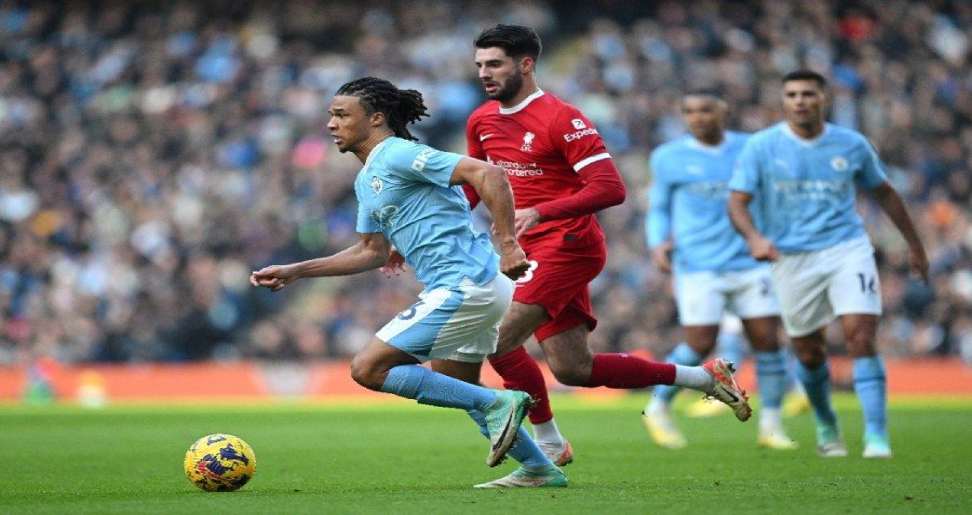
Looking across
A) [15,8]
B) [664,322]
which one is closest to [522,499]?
[664,322]

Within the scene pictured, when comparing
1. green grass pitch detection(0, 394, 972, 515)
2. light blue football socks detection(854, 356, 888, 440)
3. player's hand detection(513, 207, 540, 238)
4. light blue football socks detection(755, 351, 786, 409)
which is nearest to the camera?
green grass pitch detection(0, 394, 972, 515)

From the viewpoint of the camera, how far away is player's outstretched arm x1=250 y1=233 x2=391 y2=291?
24.4ft

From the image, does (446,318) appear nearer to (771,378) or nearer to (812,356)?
(812,356)

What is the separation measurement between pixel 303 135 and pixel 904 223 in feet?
55.1

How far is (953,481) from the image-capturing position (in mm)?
7730

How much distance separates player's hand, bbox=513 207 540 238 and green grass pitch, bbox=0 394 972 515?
48.8 inches

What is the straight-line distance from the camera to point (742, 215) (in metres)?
10.1

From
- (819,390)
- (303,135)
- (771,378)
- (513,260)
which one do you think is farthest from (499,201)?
(303,135)

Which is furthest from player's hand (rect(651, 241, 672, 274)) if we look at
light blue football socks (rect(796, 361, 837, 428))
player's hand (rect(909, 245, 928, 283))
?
player's hand (rect(909, 245, 928, 283))

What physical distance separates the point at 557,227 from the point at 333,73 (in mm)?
18856

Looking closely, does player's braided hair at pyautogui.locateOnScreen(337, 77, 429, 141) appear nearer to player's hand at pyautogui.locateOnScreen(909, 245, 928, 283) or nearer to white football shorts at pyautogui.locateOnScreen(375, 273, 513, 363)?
white football shorts at pyautogui.locateOnScreen(375, 273, 513, 363)

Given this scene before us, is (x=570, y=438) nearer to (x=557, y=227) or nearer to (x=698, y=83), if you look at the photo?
(x=557, y=227)

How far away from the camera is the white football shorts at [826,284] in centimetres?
984

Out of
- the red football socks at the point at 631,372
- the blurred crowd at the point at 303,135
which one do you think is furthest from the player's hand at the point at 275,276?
the blurred crowd at the point at 303,135
